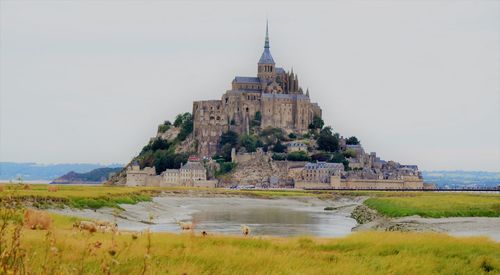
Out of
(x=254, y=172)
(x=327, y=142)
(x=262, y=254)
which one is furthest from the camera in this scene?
(x=327, y=142)

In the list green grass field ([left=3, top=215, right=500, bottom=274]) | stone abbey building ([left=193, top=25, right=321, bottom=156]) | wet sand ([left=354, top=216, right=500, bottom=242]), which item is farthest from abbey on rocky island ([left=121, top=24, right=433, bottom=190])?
green grass field ([left=3, top=215, right=500, bottom=274])

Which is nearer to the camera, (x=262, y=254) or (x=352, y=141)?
(x=262, y=254)

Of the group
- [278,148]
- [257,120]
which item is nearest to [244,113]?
[257,120]

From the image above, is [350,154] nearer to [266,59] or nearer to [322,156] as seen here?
[322,156]

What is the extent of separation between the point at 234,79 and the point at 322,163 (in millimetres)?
34914

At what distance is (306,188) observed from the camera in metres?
127

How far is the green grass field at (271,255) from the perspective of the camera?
12.8 meters

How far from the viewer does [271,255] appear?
49.4ft

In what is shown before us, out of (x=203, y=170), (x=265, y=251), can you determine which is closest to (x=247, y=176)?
(x=203, y=170)

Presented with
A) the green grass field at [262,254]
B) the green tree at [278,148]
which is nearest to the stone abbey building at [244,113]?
the green tree at [278,148]

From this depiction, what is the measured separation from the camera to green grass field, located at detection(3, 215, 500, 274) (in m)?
12.8

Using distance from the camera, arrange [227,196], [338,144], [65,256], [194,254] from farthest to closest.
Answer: [338,144] < [227,196] < [194,254] < [65,256]

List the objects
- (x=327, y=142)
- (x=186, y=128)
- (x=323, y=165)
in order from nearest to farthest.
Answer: (x=323, y=165) < (x=327, y=142) < (x=186, y=128)

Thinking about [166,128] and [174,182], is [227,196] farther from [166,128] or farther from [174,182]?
[166,128]
